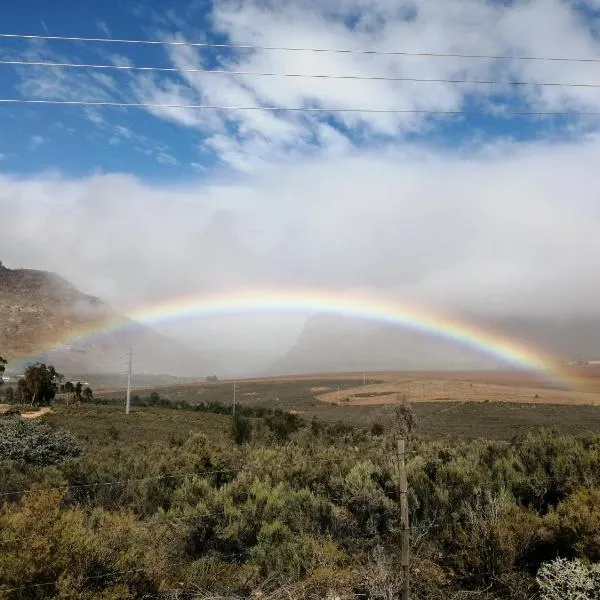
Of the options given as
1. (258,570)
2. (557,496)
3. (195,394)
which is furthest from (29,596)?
(195,394)

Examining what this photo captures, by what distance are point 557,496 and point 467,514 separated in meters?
2.63

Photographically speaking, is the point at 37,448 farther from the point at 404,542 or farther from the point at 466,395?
the point at 466,395

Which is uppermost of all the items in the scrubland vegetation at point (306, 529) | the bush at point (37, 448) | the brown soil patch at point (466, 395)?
the scrubland vegetation at point (306, 529)

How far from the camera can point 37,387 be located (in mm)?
66125

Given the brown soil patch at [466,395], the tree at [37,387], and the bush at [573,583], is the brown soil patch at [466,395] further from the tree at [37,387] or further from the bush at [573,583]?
the bush at [573,583]

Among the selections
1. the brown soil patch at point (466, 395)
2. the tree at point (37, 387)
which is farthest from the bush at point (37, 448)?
the tree at point (37, 387)

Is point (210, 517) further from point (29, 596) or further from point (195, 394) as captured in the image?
point (195, 394)

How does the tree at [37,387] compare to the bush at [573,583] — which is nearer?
the bush at [573,583]

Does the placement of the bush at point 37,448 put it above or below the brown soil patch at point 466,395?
above

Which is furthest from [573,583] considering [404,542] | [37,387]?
[37,387]

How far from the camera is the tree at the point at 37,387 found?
66.1 m

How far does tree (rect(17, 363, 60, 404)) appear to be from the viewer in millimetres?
66062

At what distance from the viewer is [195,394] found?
12412 cm

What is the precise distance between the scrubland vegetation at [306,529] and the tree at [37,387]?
191 ft
